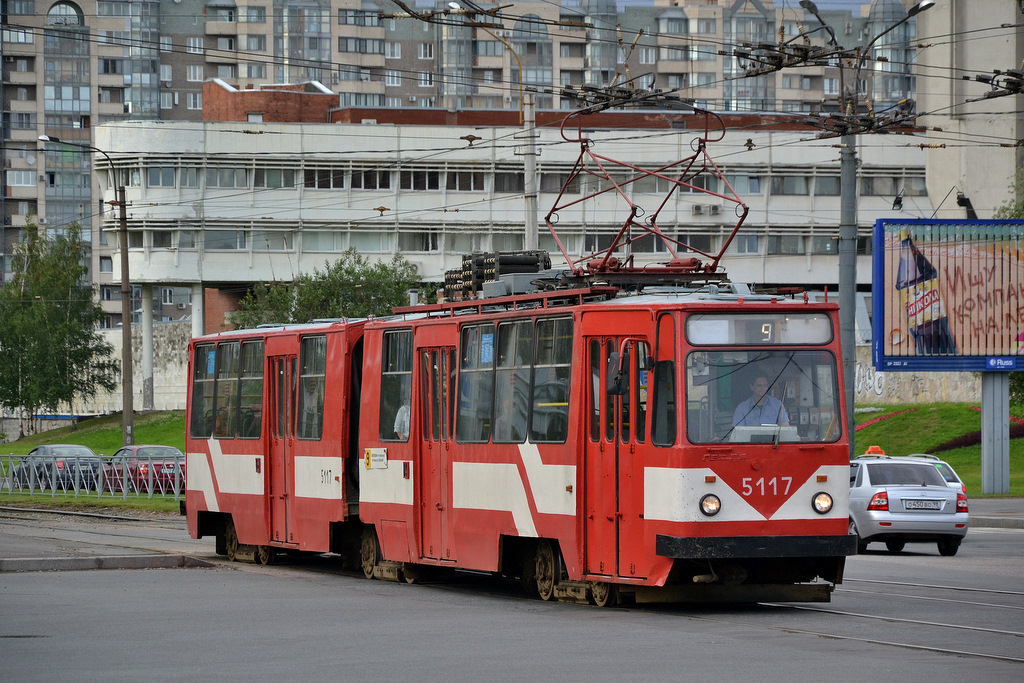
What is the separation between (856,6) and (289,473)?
15007 cm

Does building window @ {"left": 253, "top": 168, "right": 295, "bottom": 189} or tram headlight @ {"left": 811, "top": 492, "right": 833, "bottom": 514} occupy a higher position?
building window @ {"left": 253, "top": 168, "right": 295, "bottom": 189}

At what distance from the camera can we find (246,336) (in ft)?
72.4

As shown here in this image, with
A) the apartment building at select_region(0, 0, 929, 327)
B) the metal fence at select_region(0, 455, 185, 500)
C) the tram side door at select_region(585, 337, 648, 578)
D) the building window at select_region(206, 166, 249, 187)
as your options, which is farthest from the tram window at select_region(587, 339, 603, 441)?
the apartment building at select_region(0, 0, 929, 327)

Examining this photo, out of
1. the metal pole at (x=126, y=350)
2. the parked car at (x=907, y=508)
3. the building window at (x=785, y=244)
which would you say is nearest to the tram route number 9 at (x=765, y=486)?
the parked car at (x=907, y=508)

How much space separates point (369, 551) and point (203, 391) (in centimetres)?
533

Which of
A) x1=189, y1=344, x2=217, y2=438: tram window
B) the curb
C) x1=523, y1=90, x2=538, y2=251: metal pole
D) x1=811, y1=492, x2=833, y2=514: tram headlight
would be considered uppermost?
x1=523, y1=90, x2=538, y2=251: metal pole

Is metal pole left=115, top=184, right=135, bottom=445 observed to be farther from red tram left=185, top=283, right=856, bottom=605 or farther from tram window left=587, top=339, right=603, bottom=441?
tram window left=587, top=339, right=603, bottom=441

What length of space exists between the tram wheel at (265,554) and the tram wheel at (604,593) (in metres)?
7.92

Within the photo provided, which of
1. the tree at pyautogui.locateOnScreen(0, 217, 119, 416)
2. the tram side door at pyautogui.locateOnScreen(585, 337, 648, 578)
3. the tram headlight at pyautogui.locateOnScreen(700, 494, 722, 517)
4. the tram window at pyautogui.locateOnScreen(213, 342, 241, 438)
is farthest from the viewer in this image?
the tree at pyautogui.locateOnScreen(0, 217, 119, 416)

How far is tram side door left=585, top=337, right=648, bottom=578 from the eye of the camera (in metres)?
14.0

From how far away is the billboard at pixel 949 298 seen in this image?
3450 cm

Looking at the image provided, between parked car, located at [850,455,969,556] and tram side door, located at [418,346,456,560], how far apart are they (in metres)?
7.54

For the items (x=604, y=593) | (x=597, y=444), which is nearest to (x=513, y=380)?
(x=597, y=444)

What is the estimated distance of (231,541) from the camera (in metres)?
22.6
